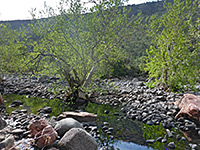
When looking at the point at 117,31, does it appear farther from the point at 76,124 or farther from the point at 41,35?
the point at 76,124

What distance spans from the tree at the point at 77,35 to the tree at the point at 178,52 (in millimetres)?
1961

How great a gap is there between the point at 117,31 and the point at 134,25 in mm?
955

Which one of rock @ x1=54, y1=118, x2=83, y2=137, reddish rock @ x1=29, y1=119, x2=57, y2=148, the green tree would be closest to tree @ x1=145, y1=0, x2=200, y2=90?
rock @ x1=54, y1=118, x2=83, y2=137

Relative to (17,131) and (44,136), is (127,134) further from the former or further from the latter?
(17,131)

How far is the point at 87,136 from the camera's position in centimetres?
390

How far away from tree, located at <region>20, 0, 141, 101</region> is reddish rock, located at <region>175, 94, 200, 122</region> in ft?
15.0

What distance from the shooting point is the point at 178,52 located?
8.17 metres

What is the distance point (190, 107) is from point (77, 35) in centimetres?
631

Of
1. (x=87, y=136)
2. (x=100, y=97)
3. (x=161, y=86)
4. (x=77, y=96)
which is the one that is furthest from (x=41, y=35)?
(x=161, y=86)

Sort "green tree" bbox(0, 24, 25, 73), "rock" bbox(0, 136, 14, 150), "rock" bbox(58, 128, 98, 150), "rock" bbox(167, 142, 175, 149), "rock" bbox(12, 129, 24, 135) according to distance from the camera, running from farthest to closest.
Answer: "green tree" bbox(0, 24, 25, 73) < "rock" bbox(12, 129, 24, 135) < "rock" bbox(167, 142, 175, 149) < "rock" bbox(58, 128, 98, 150) < "rock" bbox(0, 136, 14, 150)

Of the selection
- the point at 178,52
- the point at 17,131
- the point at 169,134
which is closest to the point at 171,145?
the point at 169,134

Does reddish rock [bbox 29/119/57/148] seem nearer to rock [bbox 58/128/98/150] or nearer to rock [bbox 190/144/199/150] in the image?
rock [bbox 58/128/98/150]

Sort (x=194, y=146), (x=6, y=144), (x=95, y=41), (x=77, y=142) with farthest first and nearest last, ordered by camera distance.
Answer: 1. (x=95, y=41)
2. (x=194, y=146)
3. (x=77, y=142)
4. (x=6, y=144)

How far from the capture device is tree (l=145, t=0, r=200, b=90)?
7.95 metres
